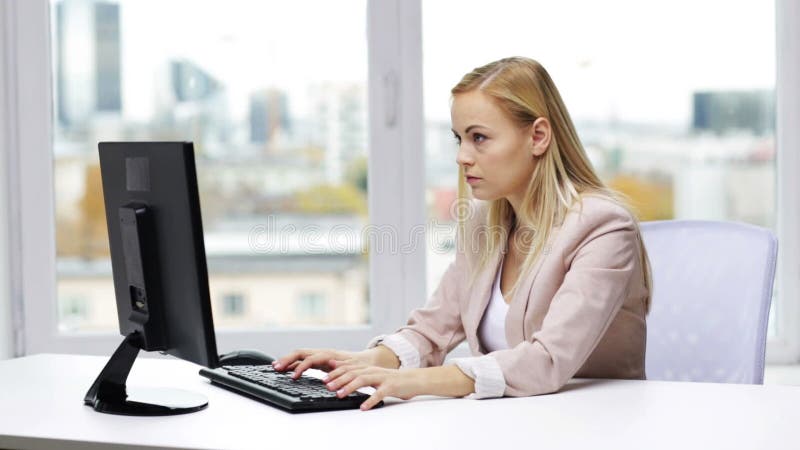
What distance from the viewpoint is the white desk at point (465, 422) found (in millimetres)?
1269

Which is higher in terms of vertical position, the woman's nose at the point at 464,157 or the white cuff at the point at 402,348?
the woman's nose at the point at 464,157

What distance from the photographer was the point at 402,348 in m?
1.93

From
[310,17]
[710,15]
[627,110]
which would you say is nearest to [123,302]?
[310,17]

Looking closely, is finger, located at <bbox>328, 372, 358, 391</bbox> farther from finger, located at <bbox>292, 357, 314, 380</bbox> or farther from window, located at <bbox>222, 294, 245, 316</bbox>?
window, located at <bbox>222, 294, 245, 316</bbox>

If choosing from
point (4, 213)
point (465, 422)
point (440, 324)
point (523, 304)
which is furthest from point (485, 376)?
point (4, 213)

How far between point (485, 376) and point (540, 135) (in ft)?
1.75

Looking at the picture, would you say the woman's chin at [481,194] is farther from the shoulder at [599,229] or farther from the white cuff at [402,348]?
the white cuff at [402,348]

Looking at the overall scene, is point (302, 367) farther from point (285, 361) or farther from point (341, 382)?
point (341, 382)

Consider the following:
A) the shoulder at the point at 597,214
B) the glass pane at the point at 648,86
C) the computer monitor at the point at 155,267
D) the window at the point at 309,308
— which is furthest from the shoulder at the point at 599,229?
the window at the point at 309,308

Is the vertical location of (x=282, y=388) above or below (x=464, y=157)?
below

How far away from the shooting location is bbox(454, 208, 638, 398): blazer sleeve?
156cm

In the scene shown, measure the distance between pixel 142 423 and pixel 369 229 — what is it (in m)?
1.56

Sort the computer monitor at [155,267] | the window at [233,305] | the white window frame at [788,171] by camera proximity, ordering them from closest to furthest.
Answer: the computer monitor at [155,267], the white window frame at [788,171], the window at [233,305]

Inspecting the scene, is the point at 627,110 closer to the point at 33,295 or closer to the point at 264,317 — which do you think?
the point at 264,317
